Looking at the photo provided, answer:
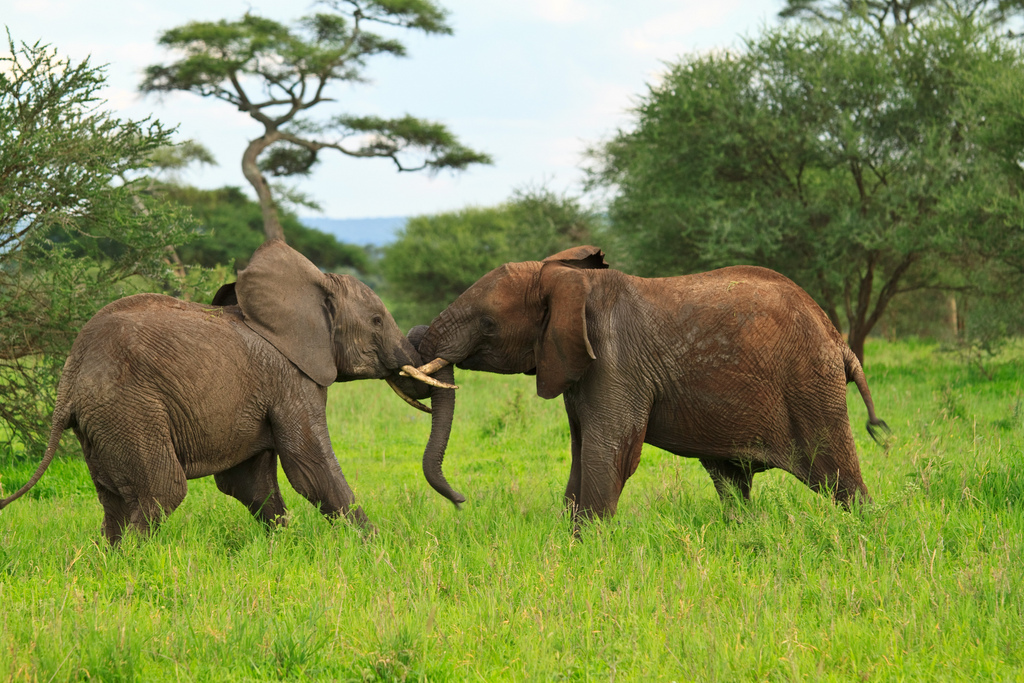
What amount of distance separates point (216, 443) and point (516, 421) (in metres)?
5.60

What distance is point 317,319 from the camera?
5762mm

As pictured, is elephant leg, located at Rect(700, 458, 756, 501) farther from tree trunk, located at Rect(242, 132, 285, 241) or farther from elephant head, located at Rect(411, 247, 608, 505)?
tree trunk, located at Rect(242, 132, 285, 241)

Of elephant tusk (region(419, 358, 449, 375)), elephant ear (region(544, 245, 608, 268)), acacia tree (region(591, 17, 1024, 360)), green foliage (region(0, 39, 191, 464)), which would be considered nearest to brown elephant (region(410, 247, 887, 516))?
elephant ear (region(544, 245, 608, 268))

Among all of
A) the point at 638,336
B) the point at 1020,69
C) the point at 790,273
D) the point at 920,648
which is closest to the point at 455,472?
the point at 638,336

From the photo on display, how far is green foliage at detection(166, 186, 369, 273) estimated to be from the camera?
39.4 metres

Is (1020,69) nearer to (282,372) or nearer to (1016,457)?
(1016,457)

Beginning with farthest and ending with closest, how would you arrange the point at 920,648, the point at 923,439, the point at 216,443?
the point at 923,439 < the point at 216,443 < the point at 920,648

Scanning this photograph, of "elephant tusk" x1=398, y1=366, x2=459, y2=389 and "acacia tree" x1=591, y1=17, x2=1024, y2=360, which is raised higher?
"acacia tree" x1=591, y1=17, x2=1024, y2=360

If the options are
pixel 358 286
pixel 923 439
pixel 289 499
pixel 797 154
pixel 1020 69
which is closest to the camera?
pixel 358 286

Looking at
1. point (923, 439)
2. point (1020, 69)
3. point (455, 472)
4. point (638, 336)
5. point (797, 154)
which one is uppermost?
point (1020, 69)

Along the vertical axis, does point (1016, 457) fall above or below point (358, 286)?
below

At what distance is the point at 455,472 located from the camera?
873 cm

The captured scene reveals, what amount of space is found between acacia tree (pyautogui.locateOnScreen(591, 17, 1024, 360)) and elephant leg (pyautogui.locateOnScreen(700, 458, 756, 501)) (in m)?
10.9

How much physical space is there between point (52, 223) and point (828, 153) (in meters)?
13.6
